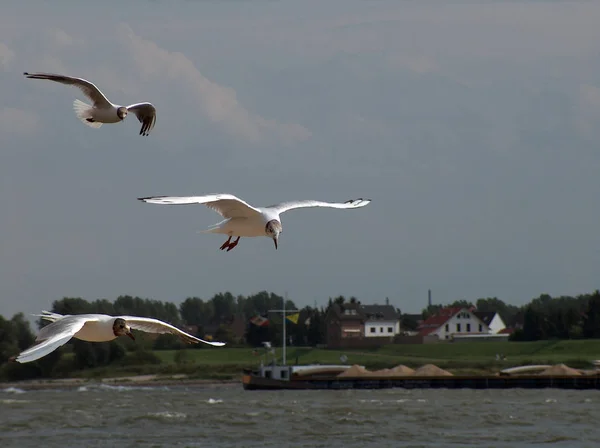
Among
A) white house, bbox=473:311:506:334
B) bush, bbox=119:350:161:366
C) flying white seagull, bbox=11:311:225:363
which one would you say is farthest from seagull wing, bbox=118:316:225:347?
white house, bbox=473:311:506:334

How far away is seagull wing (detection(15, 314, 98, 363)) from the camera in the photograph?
13.9m

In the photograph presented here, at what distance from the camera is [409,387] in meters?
97.4

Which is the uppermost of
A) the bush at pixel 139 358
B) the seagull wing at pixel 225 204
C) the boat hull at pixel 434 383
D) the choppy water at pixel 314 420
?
the bush at pixel 139 358

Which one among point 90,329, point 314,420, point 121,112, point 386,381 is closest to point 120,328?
point 90,329

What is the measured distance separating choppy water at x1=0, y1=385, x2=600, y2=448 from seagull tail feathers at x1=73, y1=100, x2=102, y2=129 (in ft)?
91.8

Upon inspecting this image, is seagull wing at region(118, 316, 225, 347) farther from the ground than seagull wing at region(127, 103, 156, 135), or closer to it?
closer to it

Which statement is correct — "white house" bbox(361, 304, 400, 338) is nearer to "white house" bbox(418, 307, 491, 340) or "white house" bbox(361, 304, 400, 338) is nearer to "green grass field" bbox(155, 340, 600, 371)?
Answer: "white house" bbox(418, 307, 491, 340)

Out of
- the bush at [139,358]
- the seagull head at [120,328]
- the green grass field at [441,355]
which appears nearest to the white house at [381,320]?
the green grass field at [441,355]

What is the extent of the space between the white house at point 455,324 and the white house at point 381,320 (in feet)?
11.7

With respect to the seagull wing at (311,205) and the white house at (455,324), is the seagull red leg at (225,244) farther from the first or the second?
the white house at (455,324)

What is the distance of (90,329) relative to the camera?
1814cm

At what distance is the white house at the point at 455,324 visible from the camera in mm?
158375

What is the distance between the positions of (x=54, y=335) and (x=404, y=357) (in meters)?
111

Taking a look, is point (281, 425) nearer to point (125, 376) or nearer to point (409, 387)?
point (409, 387)
